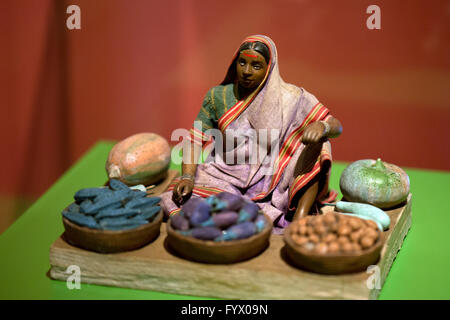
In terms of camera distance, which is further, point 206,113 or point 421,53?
point 421,53

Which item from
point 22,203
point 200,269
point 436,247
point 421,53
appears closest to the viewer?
point 200,269

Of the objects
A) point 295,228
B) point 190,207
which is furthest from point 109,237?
point 295,228

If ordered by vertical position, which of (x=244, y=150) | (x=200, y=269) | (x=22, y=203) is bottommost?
(x=22, y=203)

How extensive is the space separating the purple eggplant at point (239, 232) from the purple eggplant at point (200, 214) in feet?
0.42

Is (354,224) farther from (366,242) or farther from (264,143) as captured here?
(264,143)

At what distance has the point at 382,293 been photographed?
13.2 feet

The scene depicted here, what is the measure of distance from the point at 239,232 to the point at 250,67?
106cm

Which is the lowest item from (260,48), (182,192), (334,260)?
(334,260)

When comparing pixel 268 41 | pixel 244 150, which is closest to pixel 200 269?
pixel 244 150

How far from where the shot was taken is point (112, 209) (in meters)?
3.92

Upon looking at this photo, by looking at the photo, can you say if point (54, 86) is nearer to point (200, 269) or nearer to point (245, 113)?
point (245, 113)

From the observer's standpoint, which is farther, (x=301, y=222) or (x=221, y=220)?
(x=301, y=222)

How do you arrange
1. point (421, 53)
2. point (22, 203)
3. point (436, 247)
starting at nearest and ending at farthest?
point (436, 247) < point (421, 53) < point (22, 203)

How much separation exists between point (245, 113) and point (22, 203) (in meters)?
2.71
